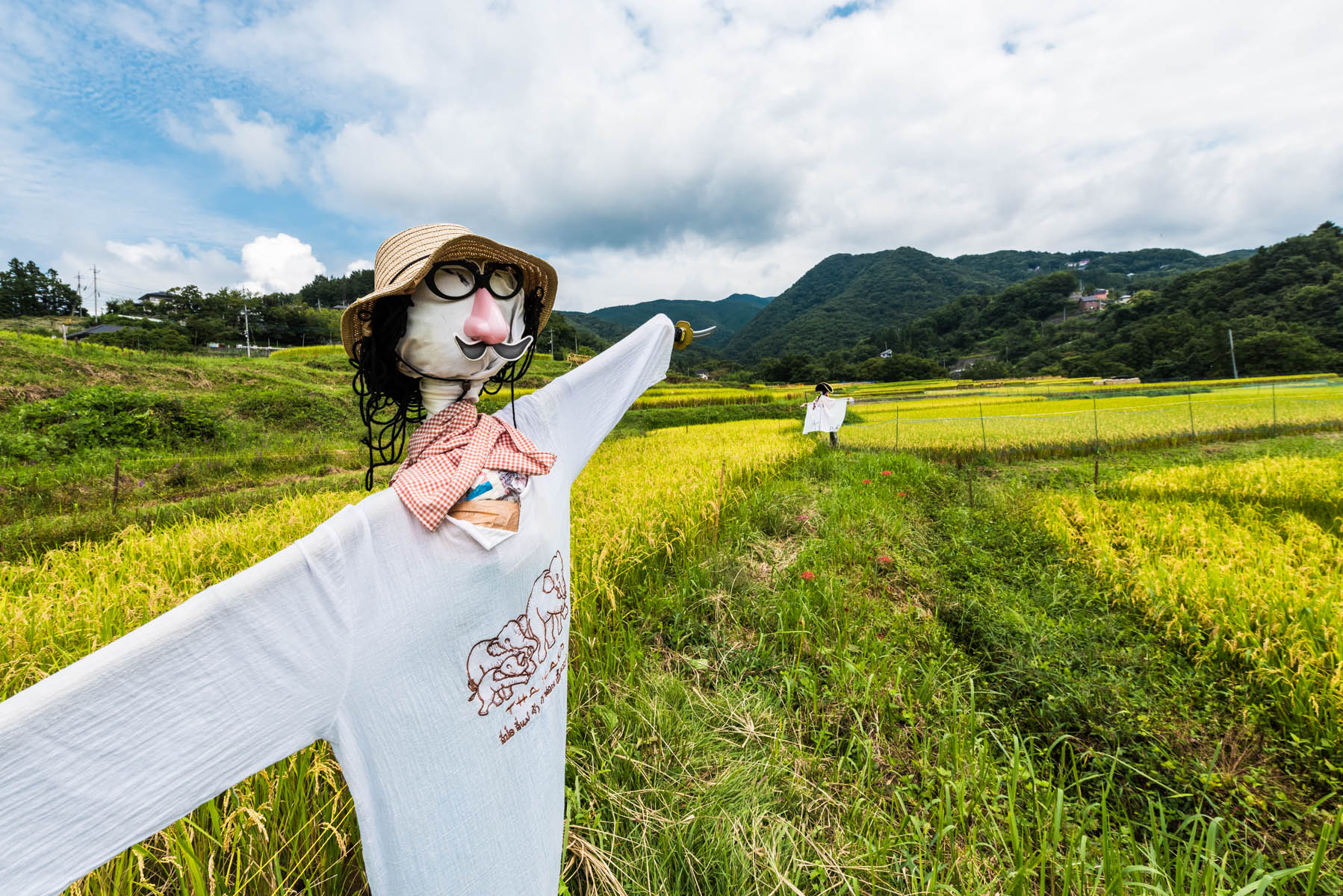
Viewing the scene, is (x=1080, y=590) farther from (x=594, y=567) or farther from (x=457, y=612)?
(x=457, y=612)

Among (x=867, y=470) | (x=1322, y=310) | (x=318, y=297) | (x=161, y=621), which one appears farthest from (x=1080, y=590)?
(x=318, y=297)

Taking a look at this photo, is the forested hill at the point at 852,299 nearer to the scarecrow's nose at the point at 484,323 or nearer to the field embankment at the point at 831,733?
the field embankment at the point at 831,733

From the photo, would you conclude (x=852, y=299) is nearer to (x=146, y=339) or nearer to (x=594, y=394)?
(x=146, y=339)

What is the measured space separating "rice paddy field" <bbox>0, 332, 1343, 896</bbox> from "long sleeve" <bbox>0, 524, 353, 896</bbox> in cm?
74

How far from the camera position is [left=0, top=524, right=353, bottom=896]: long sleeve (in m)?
0.56

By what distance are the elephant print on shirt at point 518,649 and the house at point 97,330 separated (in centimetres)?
4844

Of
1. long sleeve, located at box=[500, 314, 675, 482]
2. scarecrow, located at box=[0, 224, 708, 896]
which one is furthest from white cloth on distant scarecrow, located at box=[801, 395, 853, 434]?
scarecrow, located at box=[0, 224, 708, 896]

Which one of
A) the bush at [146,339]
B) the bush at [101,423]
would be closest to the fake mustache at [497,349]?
the bush at [101,423]

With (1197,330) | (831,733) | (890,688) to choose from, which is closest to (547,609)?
(831,733)

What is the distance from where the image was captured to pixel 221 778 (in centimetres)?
71

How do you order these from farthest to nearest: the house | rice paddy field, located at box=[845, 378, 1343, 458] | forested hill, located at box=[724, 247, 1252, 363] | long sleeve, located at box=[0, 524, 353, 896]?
1. forested hill, located at box=[724, 247, 1252, 363]
2. the house
3. rice paddy field, located at box=[845, 378, 1343, 458]
4. long sleeve, located at box=[0, 524, 353, 896]

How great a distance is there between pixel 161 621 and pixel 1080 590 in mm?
4713

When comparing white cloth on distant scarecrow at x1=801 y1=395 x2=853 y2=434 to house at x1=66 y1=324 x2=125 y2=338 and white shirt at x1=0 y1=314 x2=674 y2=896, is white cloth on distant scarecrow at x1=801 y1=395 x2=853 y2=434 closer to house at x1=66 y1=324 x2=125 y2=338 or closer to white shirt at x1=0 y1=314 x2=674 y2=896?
white shirt at x1=0 y1=314 x2=674 y2=896

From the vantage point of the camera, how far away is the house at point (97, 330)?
32.9m
